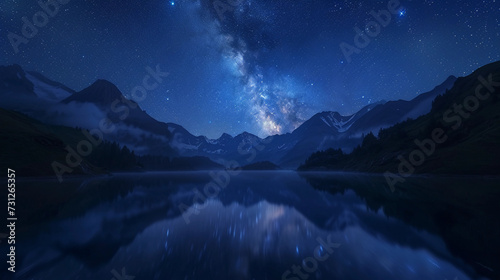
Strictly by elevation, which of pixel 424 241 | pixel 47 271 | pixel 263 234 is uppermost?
pixel 47 271

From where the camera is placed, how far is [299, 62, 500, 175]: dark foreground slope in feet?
278

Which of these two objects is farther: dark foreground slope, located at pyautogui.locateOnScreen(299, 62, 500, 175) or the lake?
dark foreground slope, located at pyautogui.locateOnScreen(299, 62, 500, 175)

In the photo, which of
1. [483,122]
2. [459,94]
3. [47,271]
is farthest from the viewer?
[459,94]

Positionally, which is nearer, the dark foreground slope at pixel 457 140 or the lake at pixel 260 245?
the lake at pixel 260 245

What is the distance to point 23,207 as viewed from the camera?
2228 centimetres

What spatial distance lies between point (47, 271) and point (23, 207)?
21.4m

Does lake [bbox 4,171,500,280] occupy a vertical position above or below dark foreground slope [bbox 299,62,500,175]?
above

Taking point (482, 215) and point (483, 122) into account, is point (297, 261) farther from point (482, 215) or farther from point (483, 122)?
point (483, 122)

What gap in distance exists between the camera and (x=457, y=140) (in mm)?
109500

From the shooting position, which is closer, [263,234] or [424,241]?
[424,241]

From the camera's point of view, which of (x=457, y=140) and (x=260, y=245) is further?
(x=457, y=140)

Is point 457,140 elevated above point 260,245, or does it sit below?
below

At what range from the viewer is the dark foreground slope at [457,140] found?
84750mm

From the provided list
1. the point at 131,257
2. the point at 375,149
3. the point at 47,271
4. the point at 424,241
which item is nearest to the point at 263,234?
the point at 131,257
